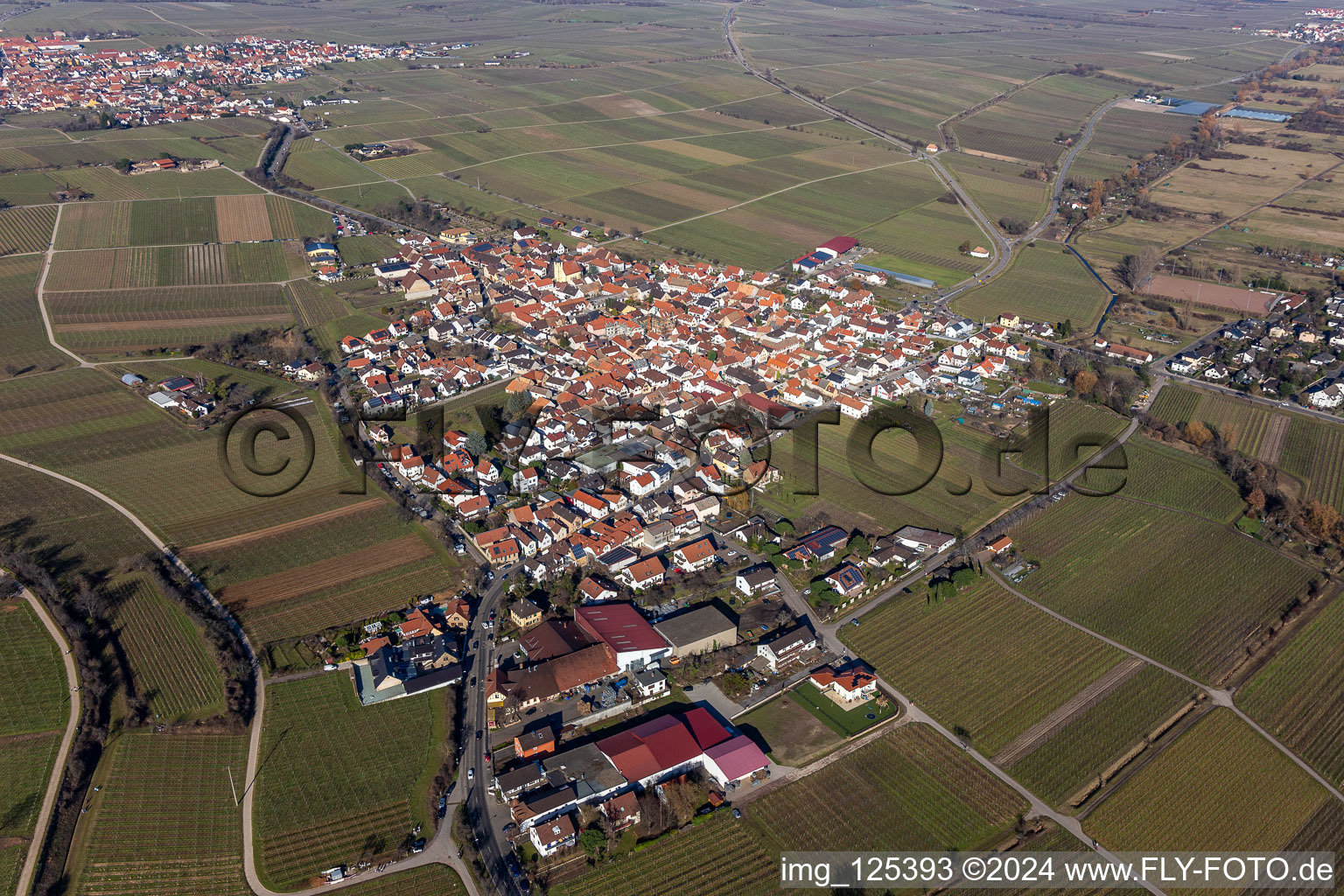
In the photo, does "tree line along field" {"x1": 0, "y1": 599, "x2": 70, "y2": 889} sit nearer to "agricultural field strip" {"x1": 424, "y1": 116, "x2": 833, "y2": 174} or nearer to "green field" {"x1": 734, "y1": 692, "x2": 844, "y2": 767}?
"green field" {"x1": 734, "y1": 692, "x2": 844, "y2": 767}

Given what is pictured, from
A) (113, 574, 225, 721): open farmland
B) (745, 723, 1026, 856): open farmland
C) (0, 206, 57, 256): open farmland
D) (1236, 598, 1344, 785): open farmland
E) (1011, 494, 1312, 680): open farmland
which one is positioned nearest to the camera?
(745, 723, 1026, 856): open farmland

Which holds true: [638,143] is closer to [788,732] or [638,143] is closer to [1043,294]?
[1043,294]

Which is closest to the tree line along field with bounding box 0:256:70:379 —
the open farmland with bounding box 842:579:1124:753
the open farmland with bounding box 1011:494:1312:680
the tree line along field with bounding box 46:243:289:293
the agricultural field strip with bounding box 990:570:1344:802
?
the tree line along field with bounding box 46:243:289:293

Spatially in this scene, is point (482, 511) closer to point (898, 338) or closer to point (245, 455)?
point (245, 455)

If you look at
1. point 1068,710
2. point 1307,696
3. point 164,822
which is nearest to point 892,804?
point 1068,710

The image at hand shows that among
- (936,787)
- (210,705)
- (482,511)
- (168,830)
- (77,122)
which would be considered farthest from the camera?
(77,122)

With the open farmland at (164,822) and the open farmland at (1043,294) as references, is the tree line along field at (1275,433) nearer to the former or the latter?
the open farmland at (1043,294)

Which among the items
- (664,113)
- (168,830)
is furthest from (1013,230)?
(168,830)

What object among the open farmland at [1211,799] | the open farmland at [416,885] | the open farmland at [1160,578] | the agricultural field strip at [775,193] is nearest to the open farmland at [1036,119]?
the agricultural field strip at [775,193]
